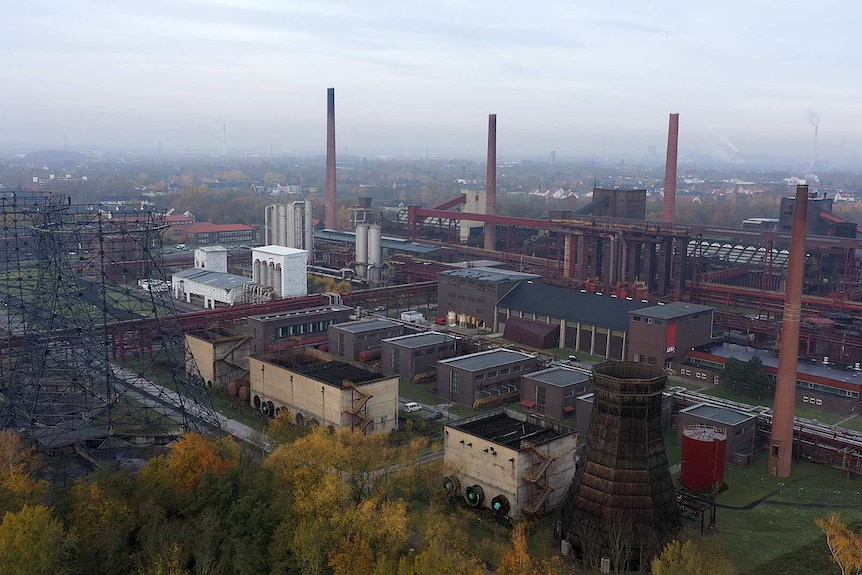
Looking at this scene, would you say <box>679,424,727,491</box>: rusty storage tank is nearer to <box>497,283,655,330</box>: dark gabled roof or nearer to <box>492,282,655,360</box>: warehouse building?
<box>492,282,655,360</box>: warehouse building

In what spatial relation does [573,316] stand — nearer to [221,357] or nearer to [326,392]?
[326,392]

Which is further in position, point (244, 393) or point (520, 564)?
point (244, 393)

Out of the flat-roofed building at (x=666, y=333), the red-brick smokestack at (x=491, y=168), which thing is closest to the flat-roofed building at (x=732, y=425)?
the flat-roofed building at (x=666, y=333)

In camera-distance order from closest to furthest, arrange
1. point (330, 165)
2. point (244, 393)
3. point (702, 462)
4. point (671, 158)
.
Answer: point (702, 462)
point (244, 393)
point (671, 158)
point (330, 165)

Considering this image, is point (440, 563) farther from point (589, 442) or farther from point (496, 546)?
point (589, 442)

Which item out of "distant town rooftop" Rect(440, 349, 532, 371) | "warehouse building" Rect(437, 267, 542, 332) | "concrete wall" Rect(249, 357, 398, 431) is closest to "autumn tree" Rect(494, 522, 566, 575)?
"concrete wall" Rect(249, 357, 398, 431)

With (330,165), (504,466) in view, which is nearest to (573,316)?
(504,466)

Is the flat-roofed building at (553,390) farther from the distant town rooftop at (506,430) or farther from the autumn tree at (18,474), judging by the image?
the autumn tree at (18,474)

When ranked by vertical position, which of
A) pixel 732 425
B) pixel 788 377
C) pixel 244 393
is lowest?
pixel 244 393
